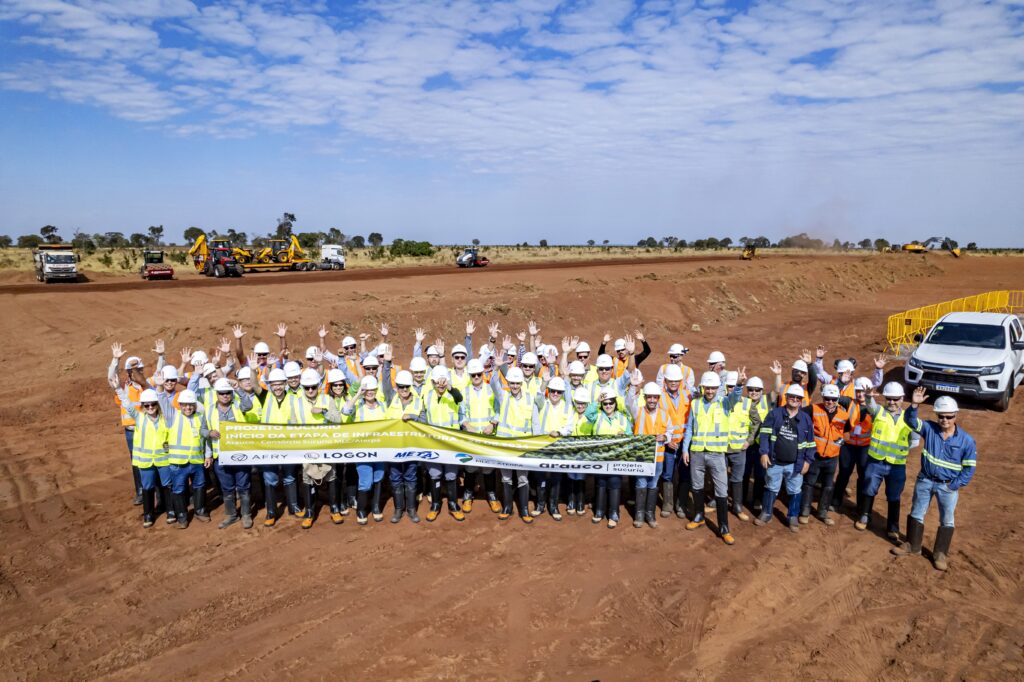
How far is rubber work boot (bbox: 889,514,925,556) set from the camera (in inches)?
300

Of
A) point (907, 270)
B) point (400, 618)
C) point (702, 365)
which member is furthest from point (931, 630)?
point (907, 270)

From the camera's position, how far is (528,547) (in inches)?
311

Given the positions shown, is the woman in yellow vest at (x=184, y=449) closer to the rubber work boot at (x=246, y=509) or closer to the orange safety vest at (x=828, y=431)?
the rubber work boot at (x=246, y=509)

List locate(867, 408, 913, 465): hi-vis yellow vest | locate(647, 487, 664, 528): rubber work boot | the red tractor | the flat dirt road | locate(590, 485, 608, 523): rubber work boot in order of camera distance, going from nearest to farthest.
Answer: the flat dirt road
locate(867, 408, 913, 465): hi-vis yellow vest
locate(647, 487, 664, 528): rubber work boot
locate(590, 485, 608, 523): rubber work boot
the red tractor

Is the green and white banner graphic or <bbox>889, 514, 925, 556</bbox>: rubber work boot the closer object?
<bbox>889, 514, 925, 556</bbox>: rubber work boot

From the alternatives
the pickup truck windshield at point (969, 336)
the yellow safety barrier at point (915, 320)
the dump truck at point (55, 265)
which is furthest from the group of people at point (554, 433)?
the dump truck at point (55, 265)

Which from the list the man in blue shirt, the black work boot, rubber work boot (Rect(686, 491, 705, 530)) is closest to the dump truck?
the black work boot

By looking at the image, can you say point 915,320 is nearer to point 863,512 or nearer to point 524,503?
point 863,512

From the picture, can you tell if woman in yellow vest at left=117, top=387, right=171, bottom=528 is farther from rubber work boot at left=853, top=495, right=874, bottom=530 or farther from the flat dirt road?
rubber work boot at left=853, top=495, right=874, bottom=530

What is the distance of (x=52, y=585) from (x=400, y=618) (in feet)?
13.4

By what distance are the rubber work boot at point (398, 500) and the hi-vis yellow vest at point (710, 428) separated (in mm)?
3911

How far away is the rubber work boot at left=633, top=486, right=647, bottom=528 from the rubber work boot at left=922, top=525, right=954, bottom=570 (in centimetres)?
340

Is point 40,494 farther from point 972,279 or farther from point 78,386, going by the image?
point 972,279

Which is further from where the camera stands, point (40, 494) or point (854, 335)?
point (854, 335)
